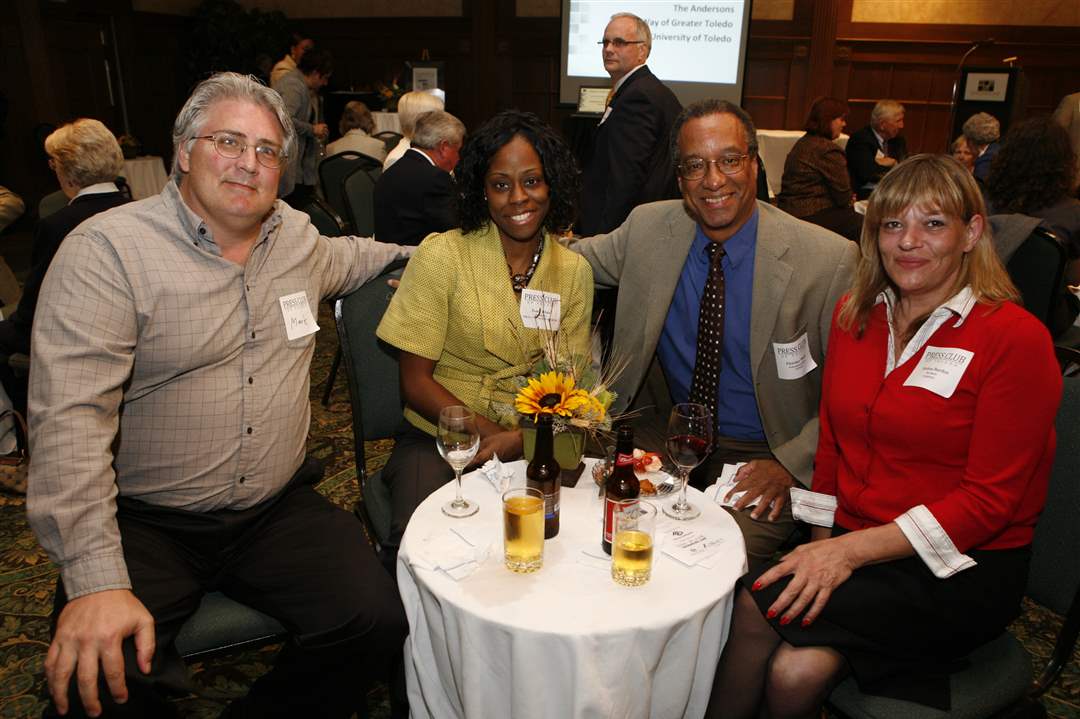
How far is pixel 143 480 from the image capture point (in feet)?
6.16

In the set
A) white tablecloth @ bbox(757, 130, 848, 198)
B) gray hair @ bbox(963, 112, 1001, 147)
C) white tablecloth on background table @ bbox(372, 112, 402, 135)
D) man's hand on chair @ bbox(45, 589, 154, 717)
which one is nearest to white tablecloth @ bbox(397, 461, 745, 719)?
man's hand on chair @ bbox(45, 589, 154, 717)

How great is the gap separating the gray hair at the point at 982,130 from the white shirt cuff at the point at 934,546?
5788 millimetres

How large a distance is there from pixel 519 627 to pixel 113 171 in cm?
294

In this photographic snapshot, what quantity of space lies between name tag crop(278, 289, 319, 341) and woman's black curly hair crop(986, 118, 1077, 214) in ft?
12.2

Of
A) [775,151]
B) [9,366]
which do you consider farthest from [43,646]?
[775,151]

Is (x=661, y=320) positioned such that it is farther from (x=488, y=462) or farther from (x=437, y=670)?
(x=437, y=670)

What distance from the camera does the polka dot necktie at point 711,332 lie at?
7.88 feet

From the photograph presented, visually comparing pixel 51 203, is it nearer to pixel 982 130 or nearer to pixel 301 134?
pixel 301 134

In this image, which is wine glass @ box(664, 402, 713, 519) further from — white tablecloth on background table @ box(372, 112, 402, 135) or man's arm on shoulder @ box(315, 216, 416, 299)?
white tablecloth on background table @ box(372, 112, 402, 135)

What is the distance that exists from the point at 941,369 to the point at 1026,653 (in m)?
0.66

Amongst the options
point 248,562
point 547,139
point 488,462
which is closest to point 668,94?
point 547,139

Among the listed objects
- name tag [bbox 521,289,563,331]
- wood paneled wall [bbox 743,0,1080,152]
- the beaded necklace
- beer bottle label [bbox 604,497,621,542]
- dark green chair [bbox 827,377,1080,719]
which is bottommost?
dark green chair [bbox 827,377,1080,719]

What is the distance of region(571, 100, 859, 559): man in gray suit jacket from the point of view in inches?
90.0

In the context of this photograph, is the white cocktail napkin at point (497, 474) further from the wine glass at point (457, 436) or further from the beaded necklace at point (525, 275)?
the beaded necklace at point (525, 275)
